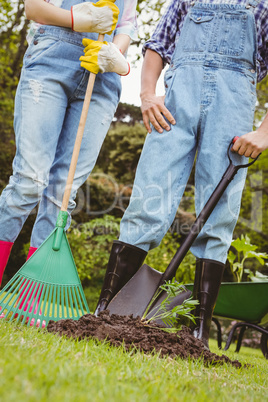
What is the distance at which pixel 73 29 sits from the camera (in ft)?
6.18

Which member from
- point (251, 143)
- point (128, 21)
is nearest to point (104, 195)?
point (128, 21)

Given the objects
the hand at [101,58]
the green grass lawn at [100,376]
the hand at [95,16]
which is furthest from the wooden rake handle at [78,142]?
the green grass lawn at [100,376]

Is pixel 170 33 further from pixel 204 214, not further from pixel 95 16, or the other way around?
pixel 204 214

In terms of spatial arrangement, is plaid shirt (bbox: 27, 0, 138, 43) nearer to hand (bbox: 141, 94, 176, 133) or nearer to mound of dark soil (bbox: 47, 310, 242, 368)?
hand (bbox: 141, 94, 176, 133)

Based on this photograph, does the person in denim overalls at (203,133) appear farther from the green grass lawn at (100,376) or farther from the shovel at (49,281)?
the green grass lawn at (100,376)

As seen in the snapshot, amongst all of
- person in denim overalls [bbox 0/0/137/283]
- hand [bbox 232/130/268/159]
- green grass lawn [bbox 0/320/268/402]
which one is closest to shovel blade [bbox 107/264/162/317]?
green grass lawn [bbox 0/320/268/402]

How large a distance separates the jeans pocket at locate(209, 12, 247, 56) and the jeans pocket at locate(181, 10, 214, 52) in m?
0.04

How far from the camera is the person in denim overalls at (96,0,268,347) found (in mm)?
1842

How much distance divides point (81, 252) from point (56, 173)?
3822 millimetres

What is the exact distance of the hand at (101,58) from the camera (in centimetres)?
185

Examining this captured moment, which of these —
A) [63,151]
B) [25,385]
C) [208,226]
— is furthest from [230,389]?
[63,151]

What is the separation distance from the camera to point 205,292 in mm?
1740

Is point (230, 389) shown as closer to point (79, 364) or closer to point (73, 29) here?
point (79, 364)

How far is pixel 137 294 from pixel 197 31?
1275 mm
